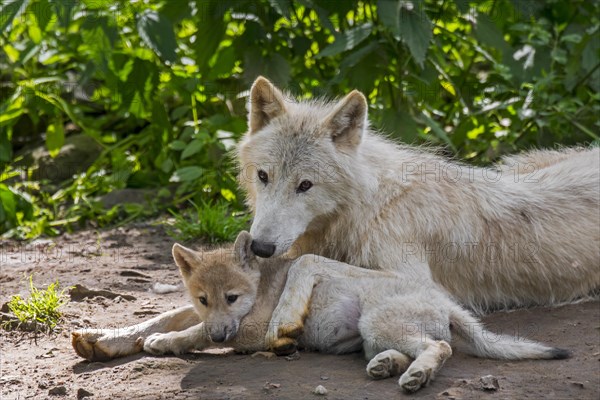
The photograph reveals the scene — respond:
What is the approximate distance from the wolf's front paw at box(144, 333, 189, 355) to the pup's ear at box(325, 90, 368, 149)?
1726 millimetres

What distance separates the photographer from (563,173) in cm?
636

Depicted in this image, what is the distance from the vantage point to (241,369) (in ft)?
15.0

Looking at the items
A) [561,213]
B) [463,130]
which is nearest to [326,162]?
[561,213]

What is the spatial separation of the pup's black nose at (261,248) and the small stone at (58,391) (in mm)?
1369

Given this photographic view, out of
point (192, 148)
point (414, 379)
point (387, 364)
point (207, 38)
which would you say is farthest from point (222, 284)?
point (207, 38)

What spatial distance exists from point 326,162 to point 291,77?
9.42ft

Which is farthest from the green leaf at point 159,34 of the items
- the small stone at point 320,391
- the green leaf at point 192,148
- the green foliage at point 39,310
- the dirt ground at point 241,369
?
the small stone at point 320,391

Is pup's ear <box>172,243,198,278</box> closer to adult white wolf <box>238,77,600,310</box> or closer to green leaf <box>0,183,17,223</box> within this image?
adult white wolf <box>238,77,600,310</box>

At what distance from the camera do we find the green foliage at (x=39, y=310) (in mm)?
5527

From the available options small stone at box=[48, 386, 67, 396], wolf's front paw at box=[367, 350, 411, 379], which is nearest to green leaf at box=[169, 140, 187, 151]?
small stone at box=[48, 386, 67, 396]

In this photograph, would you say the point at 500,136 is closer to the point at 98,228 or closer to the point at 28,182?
the point at 98,228

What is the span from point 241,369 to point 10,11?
3.75 meters

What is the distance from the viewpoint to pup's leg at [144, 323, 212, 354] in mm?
4852

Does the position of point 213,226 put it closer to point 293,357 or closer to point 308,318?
point 308,318
